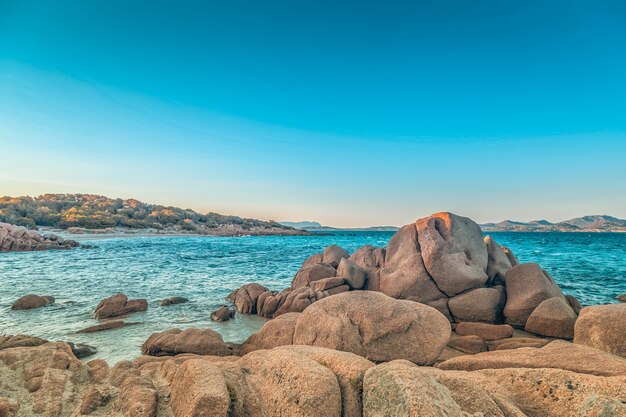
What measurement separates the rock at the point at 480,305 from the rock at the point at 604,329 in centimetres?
453

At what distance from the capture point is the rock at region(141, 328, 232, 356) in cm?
838

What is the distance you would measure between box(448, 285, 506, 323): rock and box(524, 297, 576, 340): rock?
119 cm

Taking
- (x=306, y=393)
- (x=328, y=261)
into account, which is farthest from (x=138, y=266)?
(x=306, y=393)

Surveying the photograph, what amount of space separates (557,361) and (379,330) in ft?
11.4

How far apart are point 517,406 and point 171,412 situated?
387 centimetres

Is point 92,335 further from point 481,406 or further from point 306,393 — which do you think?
point 481,406

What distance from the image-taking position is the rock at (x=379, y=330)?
24.2 ft

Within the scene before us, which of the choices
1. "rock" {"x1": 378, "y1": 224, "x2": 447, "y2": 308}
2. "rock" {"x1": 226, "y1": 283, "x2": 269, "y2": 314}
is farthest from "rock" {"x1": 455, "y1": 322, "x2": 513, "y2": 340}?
"rock" {"x1": 226, "y1": 283, "x2": 269, "y2": 314}

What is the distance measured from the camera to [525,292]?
39.0 feet

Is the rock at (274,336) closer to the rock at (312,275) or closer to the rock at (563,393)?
the rock at (563,393)

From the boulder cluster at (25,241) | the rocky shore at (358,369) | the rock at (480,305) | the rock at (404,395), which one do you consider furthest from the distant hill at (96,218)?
→ the rock at (404,395)

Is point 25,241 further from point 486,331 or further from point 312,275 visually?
point 486,331

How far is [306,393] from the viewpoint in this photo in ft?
11.3

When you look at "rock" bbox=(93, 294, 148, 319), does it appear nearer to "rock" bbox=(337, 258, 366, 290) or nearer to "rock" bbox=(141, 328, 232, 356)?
"rock" bbox=(141, 328, 232, 356)
